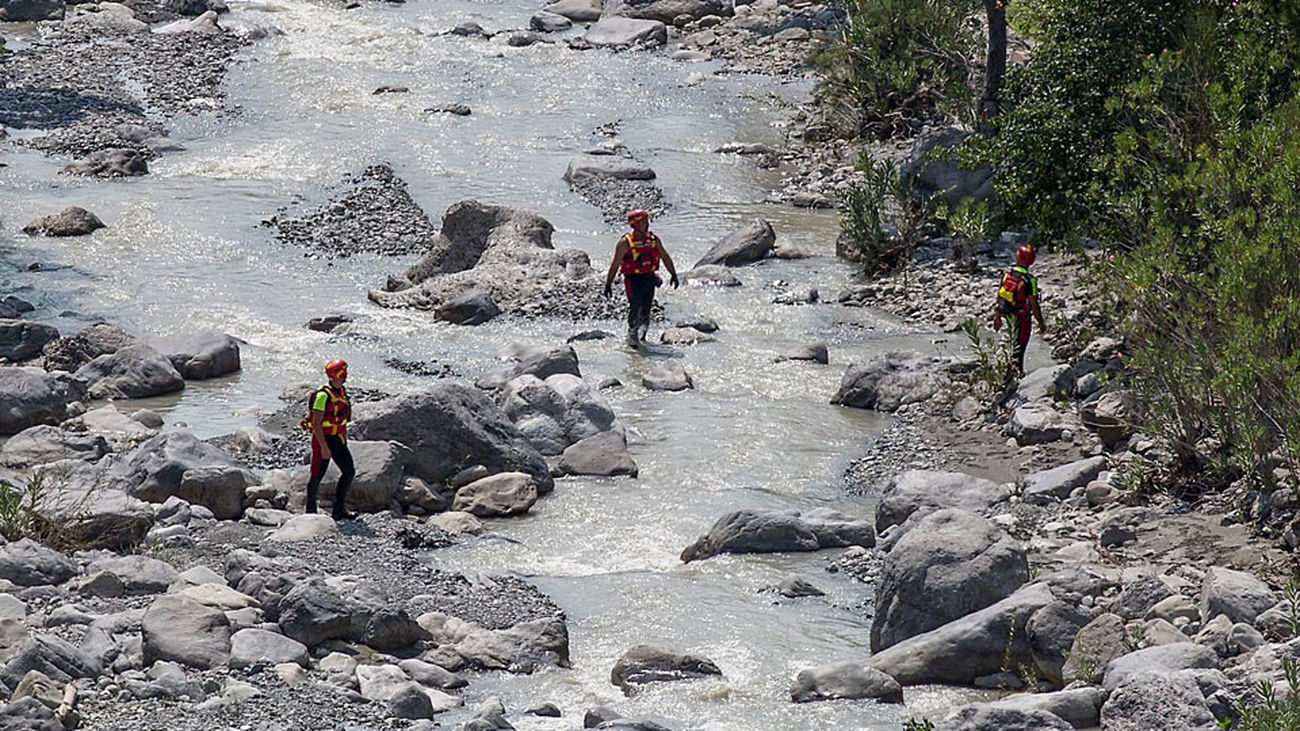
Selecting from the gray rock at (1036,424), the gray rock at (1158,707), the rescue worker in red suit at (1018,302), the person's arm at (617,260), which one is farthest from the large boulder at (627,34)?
the gray rock at (1158,707)

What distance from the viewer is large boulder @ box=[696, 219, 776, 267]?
1042 inches

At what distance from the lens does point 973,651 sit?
1287cm

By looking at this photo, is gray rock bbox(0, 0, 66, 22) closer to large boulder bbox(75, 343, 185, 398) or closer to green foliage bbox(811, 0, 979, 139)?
green foliage bbox(811, 0, 979, 139)

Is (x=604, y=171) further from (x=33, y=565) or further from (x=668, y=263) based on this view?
(x=33, y=565)

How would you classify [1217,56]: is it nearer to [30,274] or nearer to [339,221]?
[339,221]

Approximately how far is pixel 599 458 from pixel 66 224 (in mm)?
12352

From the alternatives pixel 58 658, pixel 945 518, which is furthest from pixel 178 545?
pixel 945 518

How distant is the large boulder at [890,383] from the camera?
819 inches

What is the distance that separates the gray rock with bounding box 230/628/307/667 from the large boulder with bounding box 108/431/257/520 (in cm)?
400

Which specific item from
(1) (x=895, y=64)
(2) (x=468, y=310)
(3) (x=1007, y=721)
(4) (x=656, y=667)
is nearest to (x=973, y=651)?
(3) (x=1007, y=721)

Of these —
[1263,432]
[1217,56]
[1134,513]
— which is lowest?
[1134,513]

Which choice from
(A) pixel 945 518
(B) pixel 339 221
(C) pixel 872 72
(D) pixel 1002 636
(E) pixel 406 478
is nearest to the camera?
(D) pixel 1002 636

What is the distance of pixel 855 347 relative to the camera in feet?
76.2

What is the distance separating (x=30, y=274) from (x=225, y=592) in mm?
13483
